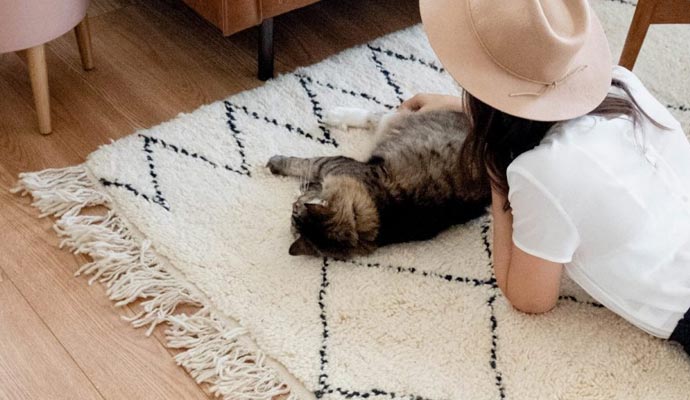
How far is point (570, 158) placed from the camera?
1230 millimetres

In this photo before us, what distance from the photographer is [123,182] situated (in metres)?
1.73

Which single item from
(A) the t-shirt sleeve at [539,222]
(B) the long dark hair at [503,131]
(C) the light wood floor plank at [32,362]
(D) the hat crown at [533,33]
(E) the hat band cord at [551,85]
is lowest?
(C) the light wood floor plank at [32,362]

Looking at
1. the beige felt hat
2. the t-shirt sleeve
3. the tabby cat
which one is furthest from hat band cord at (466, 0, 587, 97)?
the tabby cat

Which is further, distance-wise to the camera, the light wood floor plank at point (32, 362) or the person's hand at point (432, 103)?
the person's hand at point (432, 103)

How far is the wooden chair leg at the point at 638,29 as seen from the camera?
175 cm

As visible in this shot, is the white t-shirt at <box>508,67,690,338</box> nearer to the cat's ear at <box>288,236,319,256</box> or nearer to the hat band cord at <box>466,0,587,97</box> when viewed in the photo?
the hat band cord at <box>466,0,587,97</box>

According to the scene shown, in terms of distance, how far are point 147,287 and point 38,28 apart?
2.03ft

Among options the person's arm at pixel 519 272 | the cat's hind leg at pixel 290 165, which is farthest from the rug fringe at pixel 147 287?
the person's arm at pixel 519 272

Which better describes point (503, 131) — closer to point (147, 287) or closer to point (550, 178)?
point (550, 178)

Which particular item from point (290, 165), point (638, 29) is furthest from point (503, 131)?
point (638, 29)

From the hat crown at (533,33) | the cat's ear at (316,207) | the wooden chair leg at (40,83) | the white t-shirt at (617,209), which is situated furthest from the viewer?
the wooden chair leg at (40,83)

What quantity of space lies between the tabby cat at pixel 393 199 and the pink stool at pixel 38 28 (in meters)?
0.66

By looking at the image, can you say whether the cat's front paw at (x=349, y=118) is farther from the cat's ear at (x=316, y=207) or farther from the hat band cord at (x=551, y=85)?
the hat band cord at (x=551, y=85)

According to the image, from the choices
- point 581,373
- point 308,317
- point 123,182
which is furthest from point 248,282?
point 581,373
